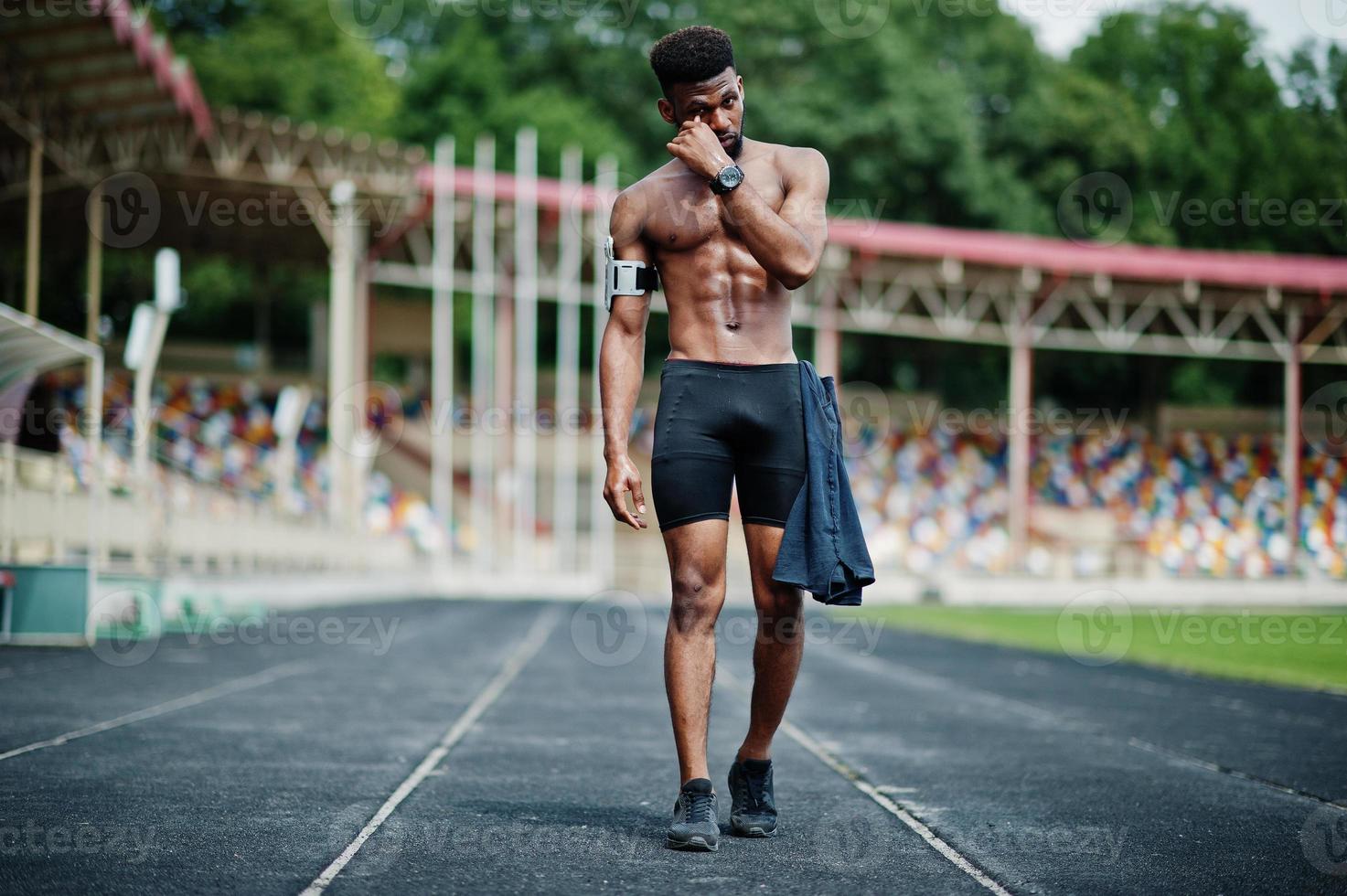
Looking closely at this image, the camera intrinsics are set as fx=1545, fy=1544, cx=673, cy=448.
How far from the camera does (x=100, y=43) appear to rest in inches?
877

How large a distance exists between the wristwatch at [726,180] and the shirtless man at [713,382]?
3cm

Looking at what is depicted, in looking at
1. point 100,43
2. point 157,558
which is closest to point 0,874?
point 157,558

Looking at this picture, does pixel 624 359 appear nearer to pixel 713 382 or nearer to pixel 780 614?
pixel 713 382

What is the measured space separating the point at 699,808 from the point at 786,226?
1.74m

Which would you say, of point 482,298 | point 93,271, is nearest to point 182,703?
point 93,271

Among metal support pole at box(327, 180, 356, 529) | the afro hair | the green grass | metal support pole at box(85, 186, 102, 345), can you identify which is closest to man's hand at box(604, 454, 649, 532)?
the afro hair

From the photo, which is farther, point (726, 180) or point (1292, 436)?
point (1292, 436)

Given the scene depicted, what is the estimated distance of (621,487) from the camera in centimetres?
474

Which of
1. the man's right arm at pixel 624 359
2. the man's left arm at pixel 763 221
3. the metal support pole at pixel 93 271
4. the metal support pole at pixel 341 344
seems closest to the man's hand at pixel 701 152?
the man's left arm at pixel 763 221

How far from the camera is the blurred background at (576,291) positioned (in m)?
22.1

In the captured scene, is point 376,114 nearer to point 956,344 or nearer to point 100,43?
point 956,344

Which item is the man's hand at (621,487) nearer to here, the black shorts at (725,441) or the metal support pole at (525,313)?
the black shorts at (725,441)

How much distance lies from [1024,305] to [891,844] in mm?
39299

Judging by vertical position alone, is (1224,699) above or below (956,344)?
below
